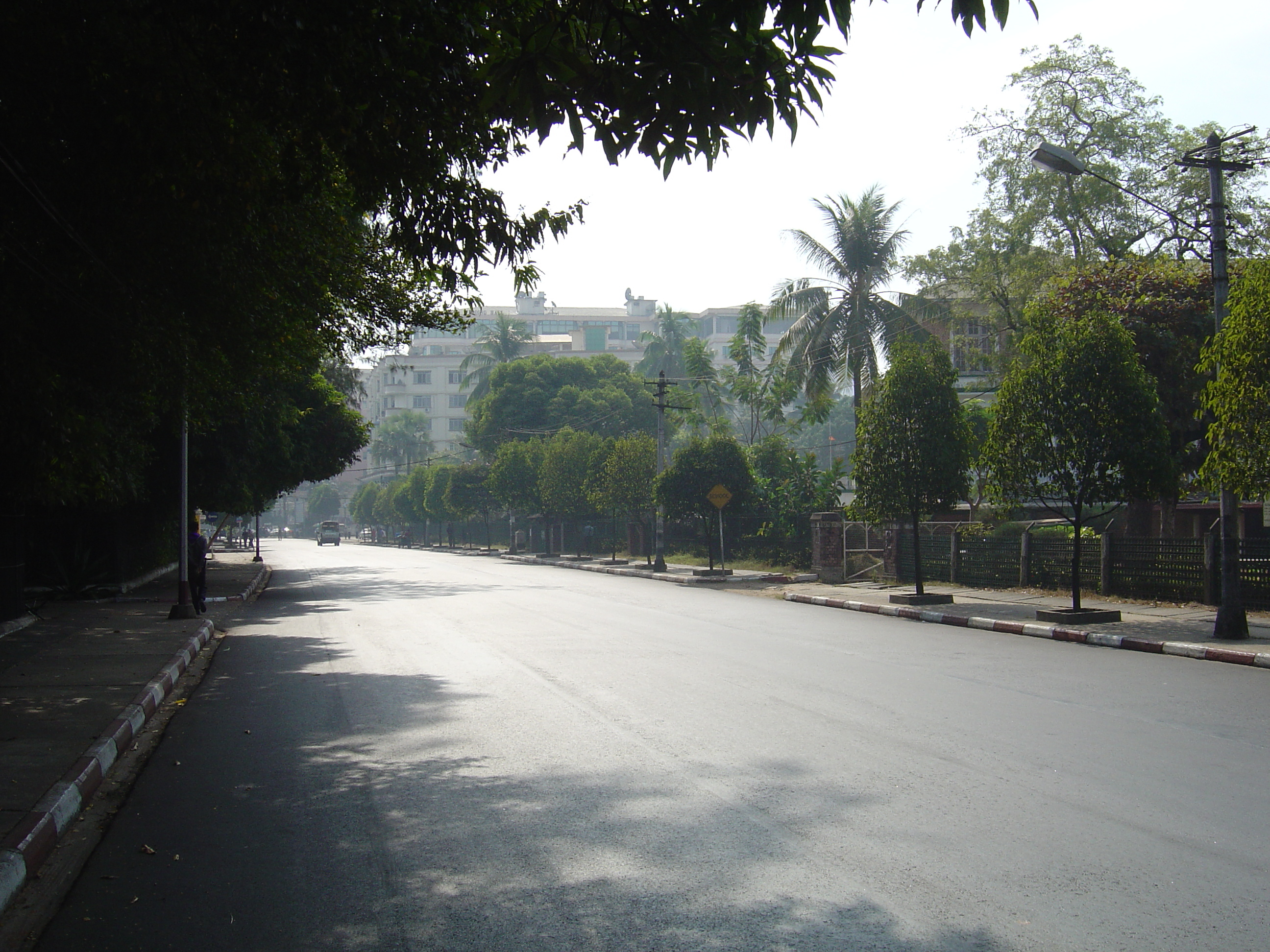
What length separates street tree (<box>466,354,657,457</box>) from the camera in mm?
68688

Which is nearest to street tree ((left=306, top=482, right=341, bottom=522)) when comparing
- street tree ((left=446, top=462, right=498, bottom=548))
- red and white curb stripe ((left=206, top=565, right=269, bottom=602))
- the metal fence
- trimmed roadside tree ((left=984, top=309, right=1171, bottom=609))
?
street tree ((left=446, top=462, right=498, bottom=548))

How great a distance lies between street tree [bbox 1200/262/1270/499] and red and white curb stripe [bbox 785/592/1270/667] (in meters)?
2.31

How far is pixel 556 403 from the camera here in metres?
69.3

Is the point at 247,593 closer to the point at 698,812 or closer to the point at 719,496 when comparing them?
the point at 719,496

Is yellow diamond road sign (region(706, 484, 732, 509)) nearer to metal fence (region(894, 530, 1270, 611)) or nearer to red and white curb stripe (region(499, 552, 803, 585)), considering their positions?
red and white curb stripe (region(499, 552, 803, 585))

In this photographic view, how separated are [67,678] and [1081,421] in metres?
15.0

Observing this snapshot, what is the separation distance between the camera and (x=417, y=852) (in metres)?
5.38

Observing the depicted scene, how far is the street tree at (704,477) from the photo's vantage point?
34.5m

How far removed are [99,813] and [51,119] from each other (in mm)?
5563

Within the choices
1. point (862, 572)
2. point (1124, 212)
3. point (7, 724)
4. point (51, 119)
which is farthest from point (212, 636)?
point (1124, 212)

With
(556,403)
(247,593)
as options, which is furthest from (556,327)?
(247,593)

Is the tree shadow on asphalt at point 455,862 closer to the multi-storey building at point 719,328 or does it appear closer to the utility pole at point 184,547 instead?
the utility pole at point 184,547

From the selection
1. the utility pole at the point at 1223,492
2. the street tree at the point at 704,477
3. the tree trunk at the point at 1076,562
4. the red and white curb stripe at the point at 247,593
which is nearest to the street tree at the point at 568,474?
the street tree at the point at 704,477

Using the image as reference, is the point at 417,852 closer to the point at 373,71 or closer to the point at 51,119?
the point at 373,71
